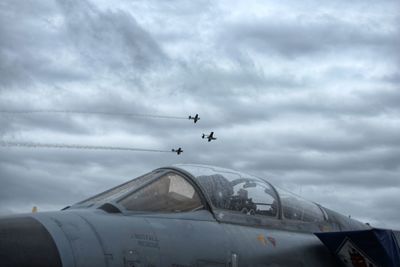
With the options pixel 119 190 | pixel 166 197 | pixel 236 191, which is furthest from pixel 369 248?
pixel 119 190

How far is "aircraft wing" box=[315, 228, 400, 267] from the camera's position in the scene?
831cm

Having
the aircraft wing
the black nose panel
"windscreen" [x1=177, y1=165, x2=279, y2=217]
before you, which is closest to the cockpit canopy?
"windscreen" [x1=177, y1=165, x2=279, y2=217]

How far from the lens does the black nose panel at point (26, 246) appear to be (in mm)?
5898

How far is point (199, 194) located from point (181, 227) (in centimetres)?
85

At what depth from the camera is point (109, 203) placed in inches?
304

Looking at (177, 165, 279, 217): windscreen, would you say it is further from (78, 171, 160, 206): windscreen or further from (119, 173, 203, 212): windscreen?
(78, 171, 160, 206): windscreen

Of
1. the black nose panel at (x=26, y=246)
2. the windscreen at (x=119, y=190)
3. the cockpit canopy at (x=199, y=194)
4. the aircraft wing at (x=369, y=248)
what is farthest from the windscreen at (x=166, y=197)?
the aircraft wing at (x=369, y=248)

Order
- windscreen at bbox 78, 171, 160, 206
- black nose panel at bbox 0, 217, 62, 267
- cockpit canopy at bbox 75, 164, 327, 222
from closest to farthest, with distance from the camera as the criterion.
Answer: black nose panel at bbox 0, 217, 62, 267, cockpit canopy at bbox 75, 164, 327, 222, windscreen at bbox 78, 171, 160, 206

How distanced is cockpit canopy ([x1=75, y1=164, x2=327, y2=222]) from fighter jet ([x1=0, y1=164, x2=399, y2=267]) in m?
0.01

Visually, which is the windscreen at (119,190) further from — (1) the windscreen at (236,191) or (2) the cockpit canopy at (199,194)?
(1) the windscreen at (236,191)

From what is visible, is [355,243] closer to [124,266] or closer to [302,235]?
[302,235]

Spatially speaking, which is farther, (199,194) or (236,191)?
(236,191)

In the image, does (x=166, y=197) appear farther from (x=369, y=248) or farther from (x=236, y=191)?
(x=369, y=248)

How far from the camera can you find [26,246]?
6.05m
